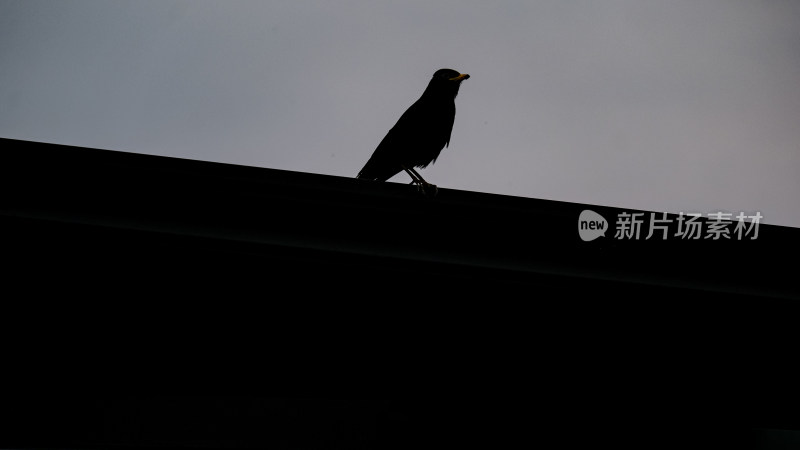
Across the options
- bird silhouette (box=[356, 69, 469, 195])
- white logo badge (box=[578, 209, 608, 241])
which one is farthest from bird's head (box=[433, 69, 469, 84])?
white logo badge (box=[578, 209, 608, 241])

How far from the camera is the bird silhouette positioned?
136 inches

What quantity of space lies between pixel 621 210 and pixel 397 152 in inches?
68.3

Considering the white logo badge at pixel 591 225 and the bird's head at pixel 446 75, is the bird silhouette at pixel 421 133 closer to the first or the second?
the bird's head at pixel 446 75

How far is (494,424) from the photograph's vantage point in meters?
2.19

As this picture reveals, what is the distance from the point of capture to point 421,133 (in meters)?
3.47

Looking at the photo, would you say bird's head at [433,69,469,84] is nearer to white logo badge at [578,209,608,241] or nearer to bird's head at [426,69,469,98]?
bird's head at [426,69,469,98]

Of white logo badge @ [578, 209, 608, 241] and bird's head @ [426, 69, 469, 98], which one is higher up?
bird's head @ [426, 69, 469, 98]

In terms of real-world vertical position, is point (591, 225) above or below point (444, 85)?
below

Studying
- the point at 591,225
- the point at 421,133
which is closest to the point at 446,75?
the point at 421,133

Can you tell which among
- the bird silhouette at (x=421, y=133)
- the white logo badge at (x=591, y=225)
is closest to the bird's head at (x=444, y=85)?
the bird silhouette at (x=421, y=133)

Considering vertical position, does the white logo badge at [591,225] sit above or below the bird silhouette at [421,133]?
below

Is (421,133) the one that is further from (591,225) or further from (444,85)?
(591,225)

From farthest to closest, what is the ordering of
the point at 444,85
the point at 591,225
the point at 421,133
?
the point at 444,85 → the point at 421,133 → the point at 591,225

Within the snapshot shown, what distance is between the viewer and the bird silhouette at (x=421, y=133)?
136 inches
